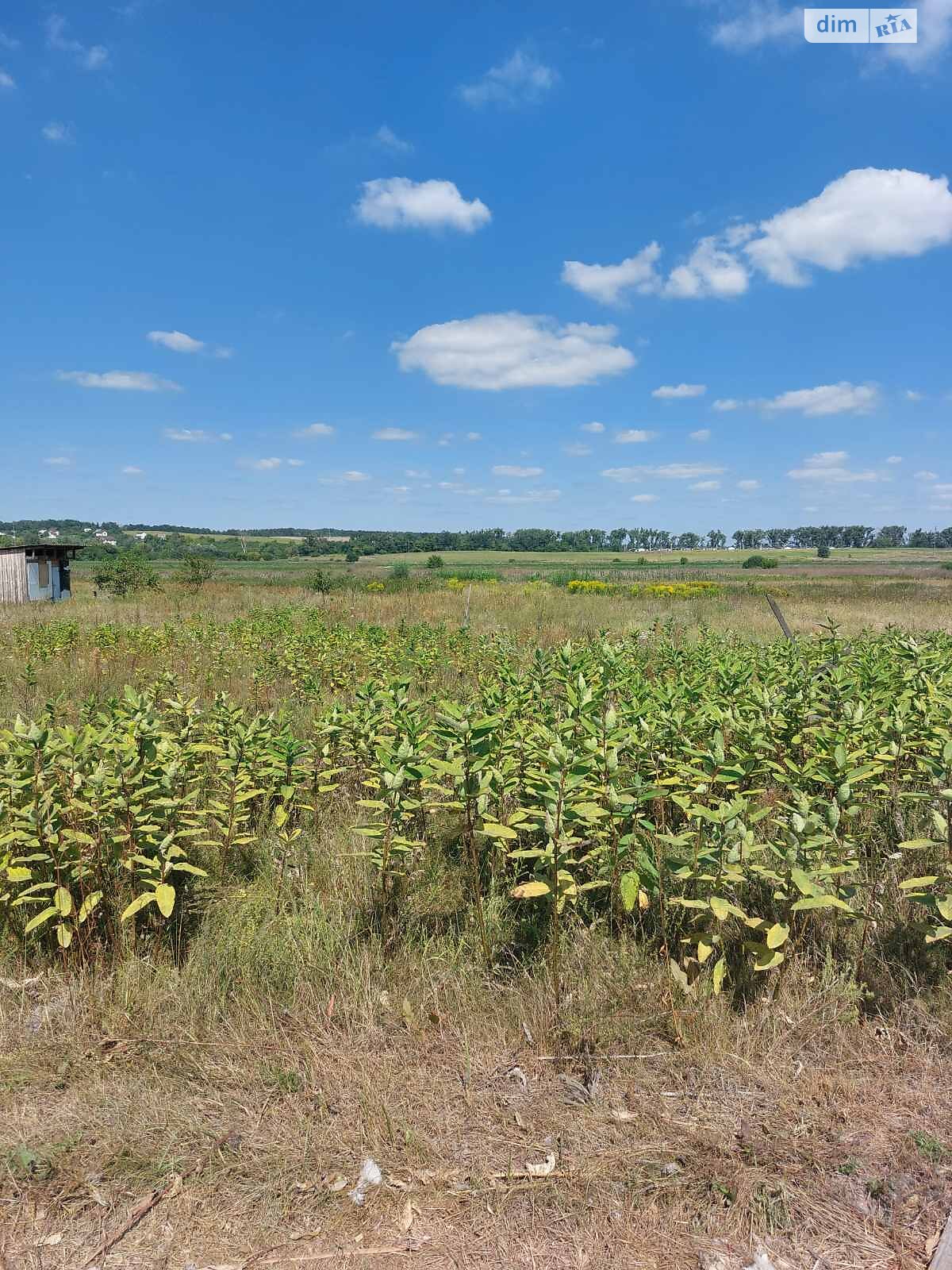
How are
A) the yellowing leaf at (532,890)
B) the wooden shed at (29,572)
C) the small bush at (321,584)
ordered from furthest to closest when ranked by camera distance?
the small bush at (321,584) → the wooden shed at (29,572) → the yellowing leaf at (532,890)

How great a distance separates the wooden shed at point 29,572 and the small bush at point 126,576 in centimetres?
224

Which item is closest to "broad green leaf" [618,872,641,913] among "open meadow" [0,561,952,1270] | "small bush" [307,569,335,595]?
"open meadow" [0,561,952,1270]

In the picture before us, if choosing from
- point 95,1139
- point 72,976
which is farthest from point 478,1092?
point 72,976

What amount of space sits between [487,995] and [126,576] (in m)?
31.2

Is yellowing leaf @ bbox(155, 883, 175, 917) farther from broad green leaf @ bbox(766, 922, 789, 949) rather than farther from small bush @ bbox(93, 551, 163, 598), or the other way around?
small bush @ bbox(93, 551, 163, 598)

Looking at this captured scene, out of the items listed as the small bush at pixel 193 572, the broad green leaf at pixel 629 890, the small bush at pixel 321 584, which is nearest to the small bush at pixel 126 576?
the small bush at pixel 193 572

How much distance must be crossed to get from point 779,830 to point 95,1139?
3.63 metres

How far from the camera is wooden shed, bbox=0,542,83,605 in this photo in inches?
1010

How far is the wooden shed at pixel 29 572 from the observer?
25656 millimetres

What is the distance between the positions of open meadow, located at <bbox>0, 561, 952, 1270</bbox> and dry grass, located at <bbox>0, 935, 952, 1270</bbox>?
0.03 ft

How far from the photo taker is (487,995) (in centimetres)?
265

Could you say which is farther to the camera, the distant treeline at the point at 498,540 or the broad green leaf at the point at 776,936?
the distant treeline at the point at 498,540

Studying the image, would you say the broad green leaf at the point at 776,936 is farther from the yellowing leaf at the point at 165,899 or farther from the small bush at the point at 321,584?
the small bush at the point at 321,584

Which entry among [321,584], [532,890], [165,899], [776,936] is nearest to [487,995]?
[532,890]
